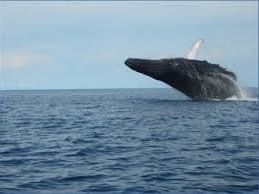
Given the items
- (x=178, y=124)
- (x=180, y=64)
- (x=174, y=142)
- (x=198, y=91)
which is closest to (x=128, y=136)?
(x=174, y=142)

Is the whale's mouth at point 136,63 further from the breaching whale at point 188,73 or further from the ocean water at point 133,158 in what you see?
the ocean water at point 133,158

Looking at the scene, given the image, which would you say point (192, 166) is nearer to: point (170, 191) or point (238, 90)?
point (170, 191)

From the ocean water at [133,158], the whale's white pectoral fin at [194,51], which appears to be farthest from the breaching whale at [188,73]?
the ocean water at [133,158]

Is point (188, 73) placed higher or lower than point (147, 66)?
lower

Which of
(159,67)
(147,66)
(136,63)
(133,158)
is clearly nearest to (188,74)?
(159,67)

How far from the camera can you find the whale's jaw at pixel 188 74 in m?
31.3

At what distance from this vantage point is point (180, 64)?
31.4 m

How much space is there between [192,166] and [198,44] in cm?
2017

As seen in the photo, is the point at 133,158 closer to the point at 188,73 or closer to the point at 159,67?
the point at 159,67


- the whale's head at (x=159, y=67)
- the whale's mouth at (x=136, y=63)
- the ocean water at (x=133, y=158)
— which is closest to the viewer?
the ocean water at (x=133, y=158)

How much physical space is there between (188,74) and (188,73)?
0.08m

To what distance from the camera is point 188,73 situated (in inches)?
1248

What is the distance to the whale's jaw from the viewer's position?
3133cm

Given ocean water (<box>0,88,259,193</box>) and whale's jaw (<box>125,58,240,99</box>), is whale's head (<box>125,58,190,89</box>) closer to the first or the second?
whale's jaw (<box>125,58,240,99</box>)
